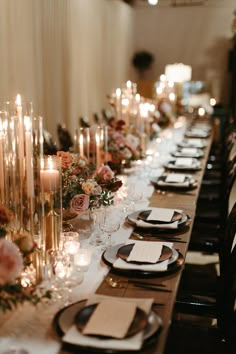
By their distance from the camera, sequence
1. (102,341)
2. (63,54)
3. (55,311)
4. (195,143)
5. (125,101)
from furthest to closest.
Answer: (63,54)
(195,143)
(125,101)
(55,311)
(102,341)

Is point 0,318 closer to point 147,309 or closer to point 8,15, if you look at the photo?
point 147,309

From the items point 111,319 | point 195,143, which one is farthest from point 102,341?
point 195,143

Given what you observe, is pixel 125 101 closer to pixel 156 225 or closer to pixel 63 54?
pixel 156 225

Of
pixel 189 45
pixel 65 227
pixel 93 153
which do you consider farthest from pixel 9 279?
pixel 189 45

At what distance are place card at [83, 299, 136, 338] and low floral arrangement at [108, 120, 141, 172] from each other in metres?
2.04

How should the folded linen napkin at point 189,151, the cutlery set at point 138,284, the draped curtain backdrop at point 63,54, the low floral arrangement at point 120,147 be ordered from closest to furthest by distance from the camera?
1. the cutlery set at point 138,284
2. the low floral arrangement at point 120,147
3. the folded linen napkin at point 189,151
4. the draped curtain backdrop at point 63,54

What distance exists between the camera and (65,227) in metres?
2.24

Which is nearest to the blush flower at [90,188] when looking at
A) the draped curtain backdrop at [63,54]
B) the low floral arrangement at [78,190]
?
the low floral arrangement at [78,190]

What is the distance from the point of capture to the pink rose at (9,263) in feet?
4.41

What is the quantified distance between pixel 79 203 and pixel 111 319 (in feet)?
2.76

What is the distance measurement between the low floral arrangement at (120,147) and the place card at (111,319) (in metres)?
2.04

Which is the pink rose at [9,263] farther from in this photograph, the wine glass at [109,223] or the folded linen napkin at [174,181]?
the folded linen napkin at [174,181]

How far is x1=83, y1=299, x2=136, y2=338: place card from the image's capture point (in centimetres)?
131

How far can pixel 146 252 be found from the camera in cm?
191
